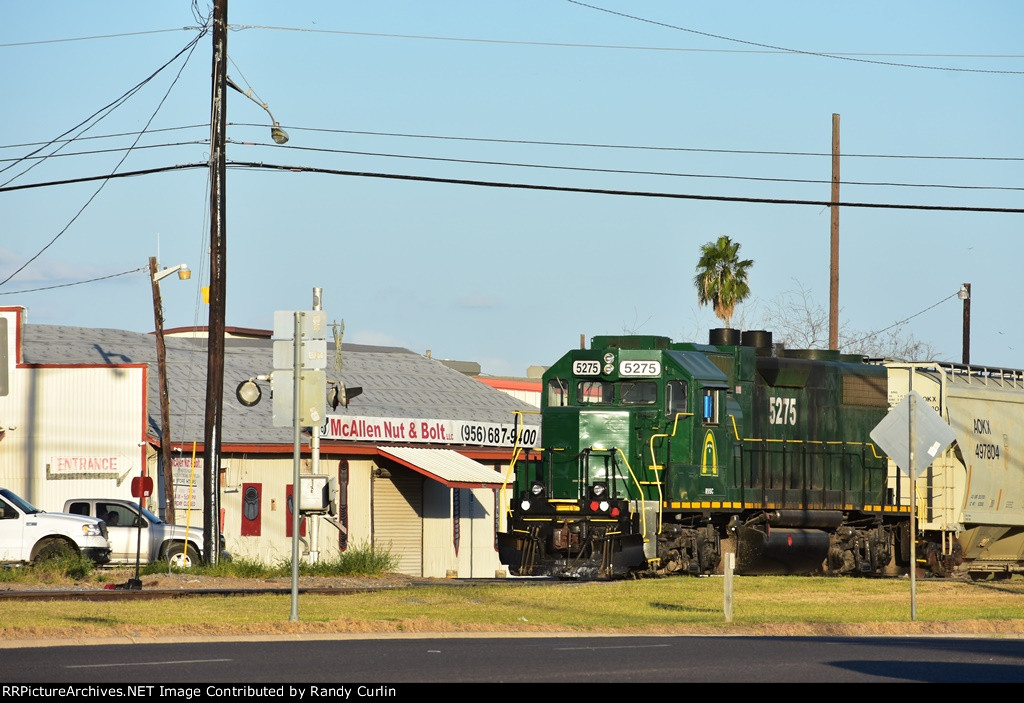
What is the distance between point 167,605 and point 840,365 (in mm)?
14261

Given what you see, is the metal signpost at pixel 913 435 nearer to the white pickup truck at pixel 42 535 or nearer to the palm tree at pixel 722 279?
the white pickup truck at pixel 42 535

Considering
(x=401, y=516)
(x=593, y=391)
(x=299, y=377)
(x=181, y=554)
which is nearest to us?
(x=299, y=377)

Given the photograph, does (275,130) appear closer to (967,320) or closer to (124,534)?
(124,534)

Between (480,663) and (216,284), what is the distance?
1663cm

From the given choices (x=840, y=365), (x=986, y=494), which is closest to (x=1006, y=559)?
(x=986, y=494)

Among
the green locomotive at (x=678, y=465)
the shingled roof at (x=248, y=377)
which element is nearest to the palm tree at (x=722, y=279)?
the shingled roof at (x=248, y=377)

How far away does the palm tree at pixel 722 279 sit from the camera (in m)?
53.0

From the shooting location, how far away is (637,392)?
26.0 metres

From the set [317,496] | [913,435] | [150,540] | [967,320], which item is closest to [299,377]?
[913,435]

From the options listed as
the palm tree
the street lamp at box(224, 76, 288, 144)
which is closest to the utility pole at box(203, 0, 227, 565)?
the street lamp at box(224, 76, 288, 144)

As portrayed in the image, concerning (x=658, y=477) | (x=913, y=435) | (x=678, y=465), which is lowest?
(x=658, y=477)

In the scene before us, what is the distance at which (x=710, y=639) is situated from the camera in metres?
16.0

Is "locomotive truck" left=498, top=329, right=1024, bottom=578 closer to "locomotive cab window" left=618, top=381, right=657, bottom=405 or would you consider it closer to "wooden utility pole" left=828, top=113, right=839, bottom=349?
"locomotive cab window" left=618, top=381, right=657, bottom=405

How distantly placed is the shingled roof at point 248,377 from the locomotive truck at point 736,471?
13716 millimetres
